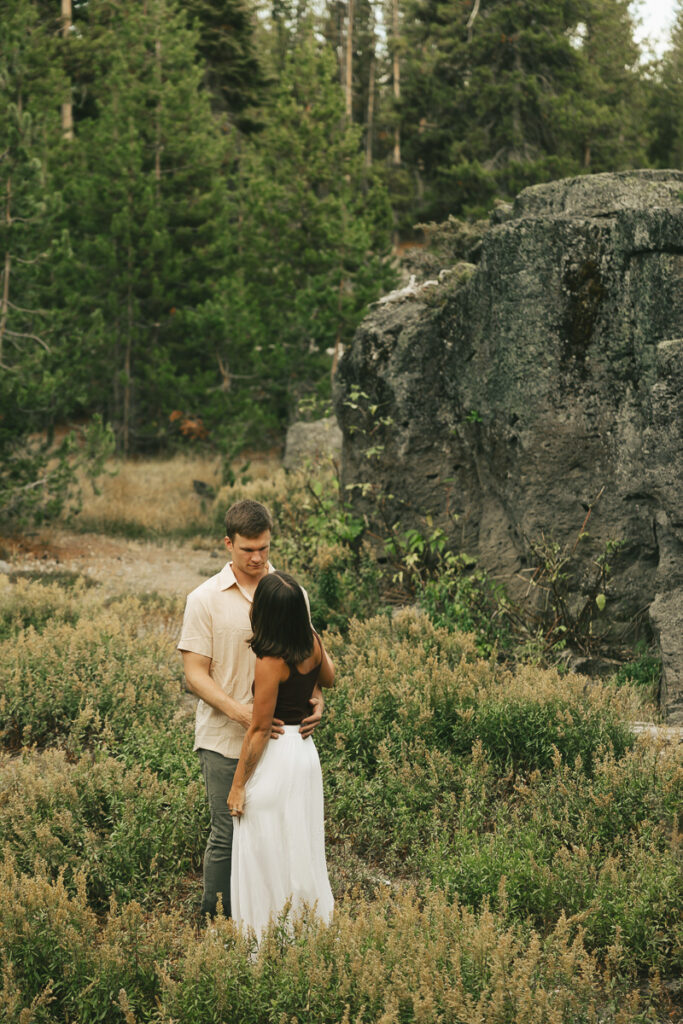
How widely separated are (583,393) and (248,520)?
14.5 ft

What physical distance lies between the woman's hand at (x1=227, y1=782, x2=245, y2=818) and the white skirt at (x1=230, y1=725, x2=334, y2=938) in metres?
0.02

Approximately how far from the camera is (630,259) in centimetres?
712

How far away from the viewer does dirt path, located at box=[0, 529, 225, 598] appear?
1080 cm

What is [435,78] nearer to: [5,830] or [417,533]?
[417,533]

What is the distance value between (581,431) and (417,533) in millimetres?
1954

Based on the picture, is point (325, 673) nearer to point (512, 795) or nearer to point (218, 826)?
point (218, 826)

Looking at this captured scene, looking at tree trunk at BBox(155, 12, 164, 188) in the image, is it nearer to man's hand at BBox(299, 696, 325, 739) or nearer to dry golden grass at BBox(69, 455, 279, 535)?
dry golden grass at BBox(69, 455, 279, 535)

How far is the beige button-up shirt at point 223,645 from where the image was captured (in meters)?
3.66

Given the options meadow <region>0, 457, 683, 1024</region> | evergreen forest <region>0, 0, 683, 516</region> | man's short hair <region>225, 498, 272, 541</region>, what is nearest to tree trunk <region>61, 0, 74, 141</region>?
evergreen forest <region>0, 0, 683, 516</region>

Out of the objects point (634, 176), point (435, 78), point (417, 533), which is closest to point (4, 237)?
point (417, 533)

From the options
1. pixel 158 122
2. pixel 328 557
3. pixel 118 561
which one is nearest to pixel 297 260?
pixel 158 122

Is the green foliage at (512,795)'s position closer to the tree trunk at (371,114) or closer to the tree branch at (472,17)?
the tree branch at (472,17)

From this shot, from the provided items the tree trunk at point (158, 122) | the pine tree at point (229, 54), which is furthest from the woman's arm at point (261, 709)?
the pine tree at point (229, 54)

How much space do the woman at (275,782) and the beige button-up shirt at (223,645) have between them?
185mm
